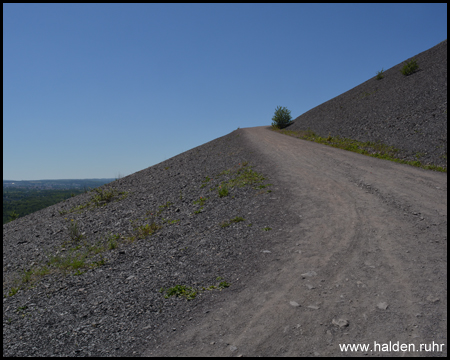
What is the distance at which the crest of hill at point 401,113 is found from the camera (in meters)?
17.7

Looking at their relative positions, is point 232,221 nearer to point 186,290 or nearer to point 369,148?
point 186,290

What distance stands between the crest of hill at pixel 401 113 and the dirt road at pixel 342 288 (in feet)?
28.8

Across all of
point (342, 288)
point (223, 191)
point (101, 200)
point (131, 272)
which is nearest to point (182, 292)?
point (131, 272)

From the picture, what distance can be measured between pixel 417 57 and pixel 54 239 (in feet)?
133

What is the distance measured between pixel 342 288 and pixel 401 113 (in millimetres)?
21668

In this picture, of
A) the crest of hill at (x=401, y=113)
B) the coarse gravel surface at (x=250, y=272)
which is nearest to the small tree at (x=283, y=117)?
the crest of hill at (x=401, y=113)

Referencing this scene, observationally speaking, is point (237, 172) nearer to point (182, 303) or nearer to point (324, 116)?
point (182, 303)

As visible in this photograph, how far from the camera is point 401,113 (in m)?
22.6

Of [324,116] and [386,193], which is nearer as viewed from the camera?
[386,193]

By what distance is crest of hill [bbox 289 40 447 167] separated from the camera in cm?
1769

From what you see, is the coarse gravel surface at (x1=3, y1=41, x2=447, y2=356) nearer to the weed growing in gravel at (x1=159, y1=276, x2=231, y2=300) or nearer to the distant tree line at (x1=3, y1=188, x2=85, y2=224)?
the weed growing in gravel at (x1=159, y1=276, x2=231, y2=300)

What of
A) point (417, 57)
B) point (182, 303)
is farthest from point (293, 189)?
point (417, 57)

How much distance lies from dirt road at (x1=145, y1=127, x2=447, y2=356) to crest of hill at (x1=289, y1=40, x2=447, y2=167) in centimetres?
878

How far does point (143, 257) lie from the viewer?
27.9ft
